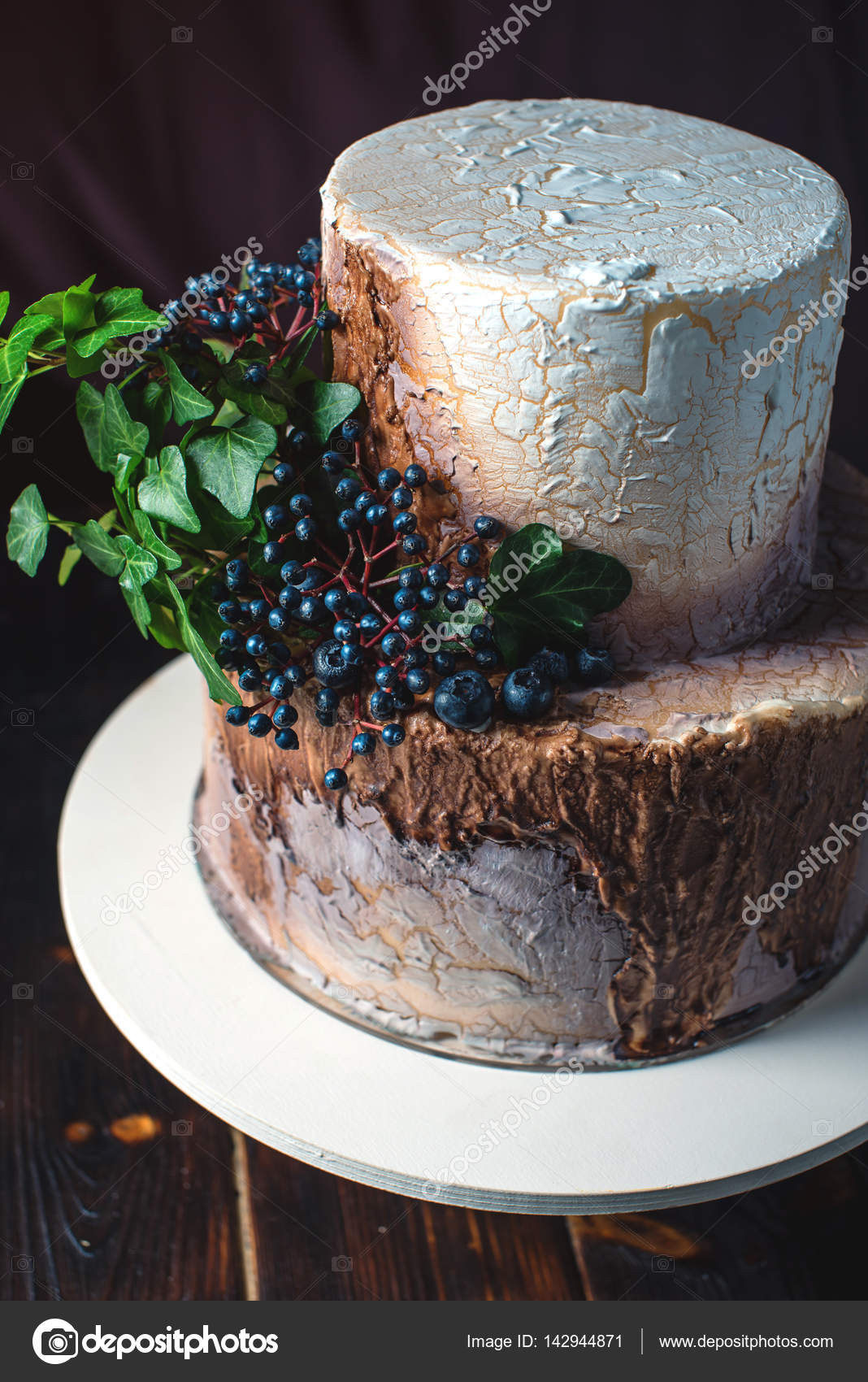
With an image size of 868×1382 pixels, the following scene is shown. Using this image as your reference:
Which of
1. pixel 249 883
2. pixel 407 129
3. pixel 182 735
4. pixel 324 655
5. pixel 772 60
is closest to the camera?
pixel 324 655

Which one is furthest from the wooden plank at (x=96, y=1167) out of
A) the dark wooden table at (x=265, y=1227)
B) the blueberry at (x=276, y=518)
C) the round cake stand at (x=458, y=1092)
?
the blueberry at (x=276, y=518)

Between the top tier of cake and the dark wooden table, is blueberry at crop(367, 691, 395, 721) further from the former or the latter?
the dark wooden table

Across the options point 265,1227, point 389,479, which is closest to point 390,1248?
point 265,1227

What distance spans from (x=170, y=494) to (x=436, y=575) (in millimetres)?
184

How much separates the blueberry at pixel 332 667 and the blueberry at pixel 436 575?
0.07m

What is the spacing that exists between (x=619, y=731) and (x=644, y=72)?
98 centimetres

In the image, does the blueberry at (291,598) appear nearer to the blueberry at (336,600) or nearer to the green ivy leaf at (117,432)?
the blueberry at (336,600)

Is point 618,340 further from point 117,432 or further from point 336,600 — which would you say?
point 117,432

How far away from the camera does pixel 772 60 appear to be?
1350 millimetres

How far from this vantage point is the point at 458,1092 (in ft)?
2.89

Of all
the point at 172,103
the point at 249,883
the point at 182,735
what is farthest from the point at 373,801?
the point at 172,103

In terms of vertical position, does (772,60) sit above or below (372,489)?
above

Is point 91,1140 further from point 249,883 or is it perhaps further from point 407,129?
point 407,129

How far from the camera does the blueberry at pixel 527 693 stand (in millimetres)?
753
